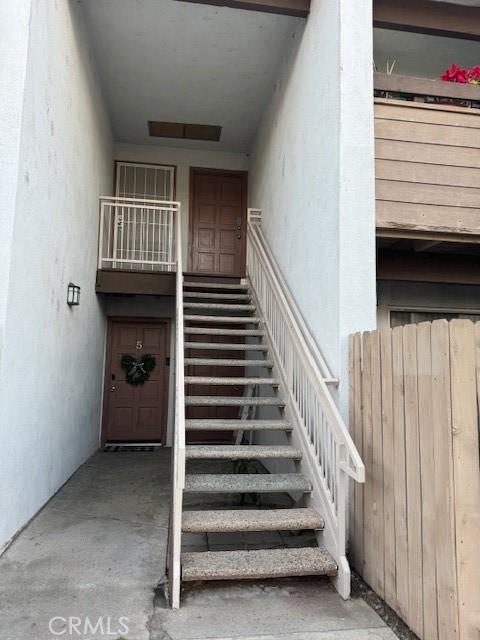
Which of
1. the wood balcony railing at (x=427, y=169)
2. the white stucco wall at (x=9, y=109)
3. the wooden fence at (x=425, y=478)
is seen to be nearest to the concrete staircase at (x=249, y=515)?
the wooden fence at (x=425, y=478)

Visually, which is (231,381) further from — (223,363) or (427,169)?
(427,169)

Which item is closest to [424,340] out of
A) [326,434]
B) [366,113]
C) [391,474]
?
[391,474]

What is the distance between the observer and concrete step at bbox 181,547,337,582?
7.54 feet

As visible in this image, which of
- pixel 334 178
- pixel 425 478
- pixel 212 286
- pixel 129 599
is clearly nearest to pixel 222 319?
pixel 212 286

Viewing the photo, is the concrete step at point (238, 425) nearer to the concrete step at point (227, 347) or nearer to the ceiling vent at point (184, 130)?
the concrete step at point (227, 347)

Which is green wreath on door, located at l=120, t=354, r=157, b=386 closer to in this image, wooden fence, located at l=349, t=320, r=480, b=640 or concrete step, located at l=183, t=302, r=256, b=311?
concrete step, located at l=183, t=302, r=256, b=311

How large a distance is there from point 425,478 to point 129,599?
1.60m

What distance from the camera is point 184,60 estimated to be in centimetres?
486

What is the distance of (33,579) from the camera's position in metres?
2.39

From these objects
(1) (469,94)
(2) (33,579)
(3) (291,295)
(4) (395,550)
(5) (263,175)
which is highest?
(5) (263,175)

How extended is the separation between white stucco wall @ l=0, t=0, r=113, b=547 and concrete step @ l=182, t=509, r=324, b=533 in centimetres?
118

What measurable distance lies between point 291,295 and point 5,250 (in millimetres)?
2365

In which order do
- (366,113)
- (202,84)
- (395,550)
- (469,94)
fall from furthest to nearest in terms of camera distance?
(202,84) < (469,94) < (366,113) < (395,550)

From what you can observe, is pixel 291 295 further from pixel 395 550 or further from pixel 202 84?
pixel 202 84
